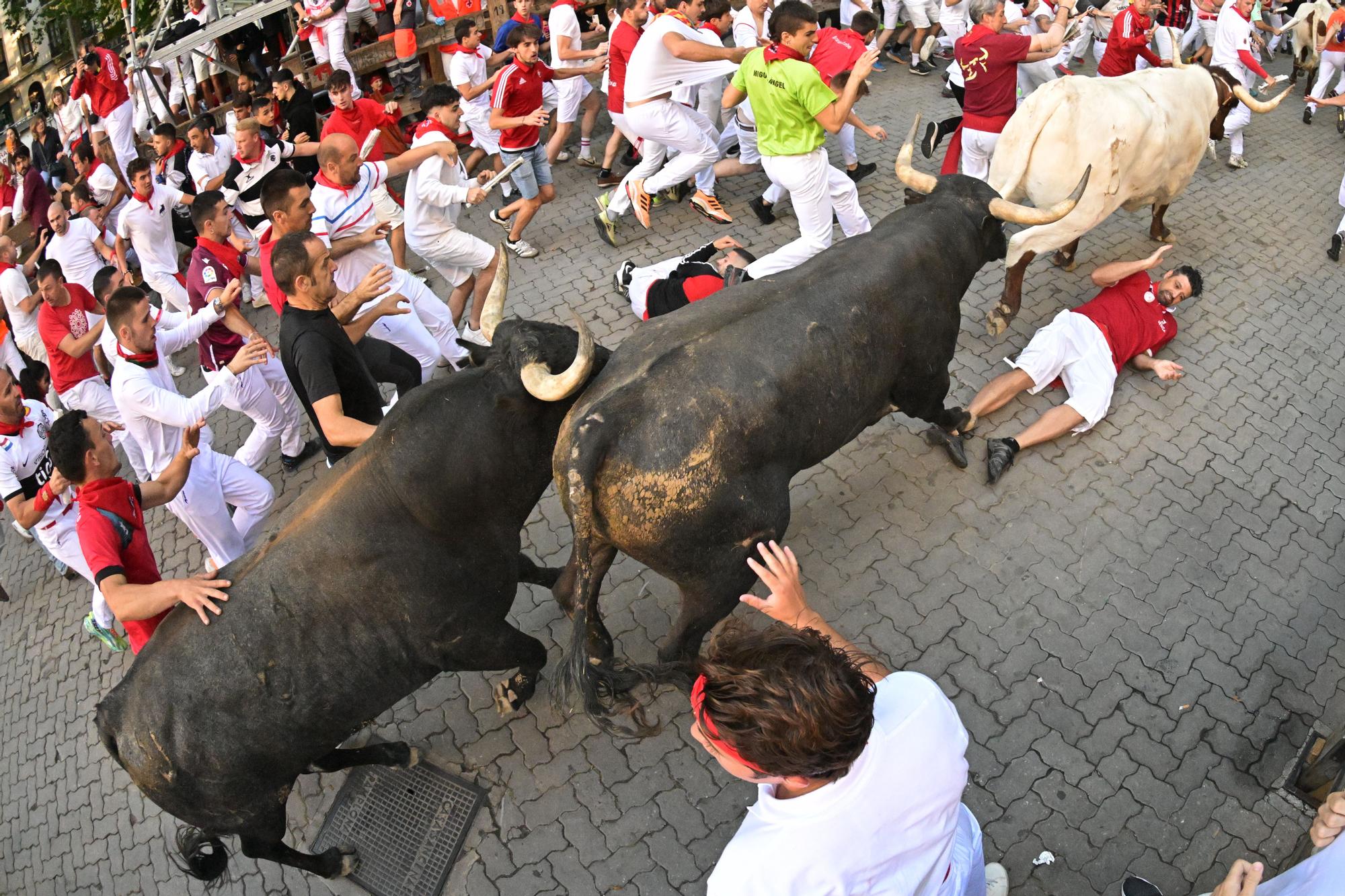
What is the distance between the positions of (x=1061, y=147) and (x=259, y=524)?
20.3ft

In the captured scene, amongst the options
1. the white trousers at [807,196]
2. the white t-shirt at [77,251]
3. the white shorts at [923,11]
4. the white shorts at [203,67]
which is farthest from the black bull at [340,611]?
the white shorts at [203,67]

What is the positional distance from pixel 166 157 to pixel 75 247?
5.01 feet

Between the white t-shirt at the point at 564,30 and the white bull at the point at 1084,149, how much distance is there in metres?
4.63

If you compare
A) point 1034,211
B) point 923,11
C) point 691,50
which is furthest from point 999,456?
point 923,11

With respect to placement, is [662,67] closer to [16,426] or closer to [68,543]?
[16,426]

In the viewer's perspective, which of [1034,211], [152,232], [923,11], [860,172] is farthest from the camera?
[923,11]

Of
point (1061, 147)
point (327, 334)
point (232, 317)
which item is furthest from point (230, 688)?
point (1061, 147)

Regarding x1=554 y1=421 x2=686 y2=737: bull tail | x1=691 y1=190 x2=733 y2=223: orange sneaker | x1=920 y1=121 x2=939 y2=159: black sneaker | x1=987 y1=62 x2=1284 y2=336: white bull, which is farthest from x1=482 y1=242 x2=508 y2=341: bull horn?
x1=920 y1=121 x2=939 y2=159: black sneaker

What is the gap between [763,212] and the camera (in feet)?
27.3

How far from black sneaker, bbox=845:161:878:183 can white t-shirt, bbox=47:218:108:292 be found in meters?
7.25

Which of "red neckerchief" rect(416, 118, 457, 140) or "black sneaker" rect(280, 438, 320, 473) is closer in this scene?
"black sneaker" rect(280, 438, 320, 473)

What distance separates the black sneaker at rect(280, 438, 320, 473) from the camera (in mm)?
6492

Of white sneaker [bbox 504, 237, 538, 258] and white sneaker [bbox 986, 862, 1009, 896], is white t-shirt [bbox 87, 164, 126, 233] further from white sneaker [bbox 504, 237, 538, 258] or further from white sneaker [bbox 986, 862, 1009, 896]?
white sneaker [bbox 986, 862, 1009, 896]

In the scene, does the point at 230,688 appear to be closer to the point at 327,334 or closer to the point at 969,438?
the point at 327,334
